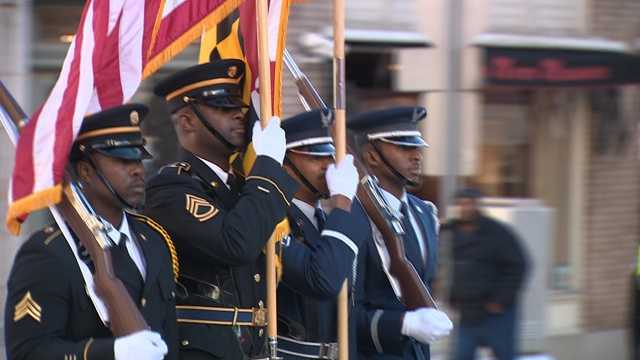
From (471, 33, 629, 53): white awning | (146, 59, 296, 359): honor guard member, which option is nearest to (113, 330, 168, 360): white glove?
(146, 59, 296, 359): honor guard member

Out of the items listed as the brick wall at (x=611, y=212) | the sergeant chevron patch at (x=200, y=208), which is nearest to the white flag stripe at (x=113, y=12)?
the sergeant chevron patch at (x=200, y=208)

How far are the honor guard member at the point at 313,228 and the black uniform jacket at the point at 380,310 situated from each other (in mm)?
143

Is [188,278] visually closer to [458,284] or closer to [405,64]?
[458,284]

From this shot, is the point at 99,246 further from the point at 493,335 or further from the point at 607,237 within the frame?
the point at 607,237

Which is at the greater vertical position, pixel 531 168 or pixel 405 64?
pixel 405 64

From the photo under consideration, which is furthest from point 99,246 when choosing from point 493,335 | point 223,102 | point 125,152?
point 493,335

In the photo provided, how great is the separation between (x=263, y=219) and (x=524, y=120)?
7.15 m

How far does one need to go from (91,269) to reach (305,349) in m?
1.02

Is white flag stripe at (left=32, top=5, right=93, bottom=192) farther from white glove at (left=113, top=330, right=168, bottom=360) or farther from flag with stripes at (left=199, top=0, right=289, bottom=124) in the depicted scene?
flag with stripes at (left=199, top=0, right=289, bottom=124)

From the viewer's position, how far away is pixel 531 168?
1072 cm

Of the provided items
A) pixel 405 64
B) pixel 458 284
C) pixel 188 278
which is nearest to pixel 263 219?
pixel 188 278

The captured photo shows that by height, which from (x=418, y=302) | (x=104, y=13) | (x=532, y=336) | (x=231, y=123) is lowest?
(x=532, y=336)

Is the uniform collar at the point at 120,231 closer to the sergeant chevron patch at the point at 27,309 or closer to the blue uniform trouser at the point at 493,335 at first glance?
the sergeant chevron patch at the point at 27,309

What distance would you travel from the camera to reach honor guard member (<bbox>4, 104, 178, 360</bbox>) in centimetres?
338
